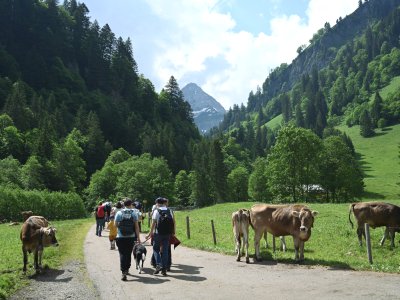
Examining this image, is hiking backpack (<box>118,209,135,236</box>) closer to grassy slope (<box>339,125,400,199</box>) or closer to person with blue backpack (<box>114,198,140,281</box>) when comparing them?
person with blue backpack (<box>114,198,140,281</box>)

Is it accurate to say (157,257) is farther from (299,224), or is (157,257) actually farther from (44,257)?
(44,257)

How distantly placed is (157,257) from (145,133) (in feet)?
510

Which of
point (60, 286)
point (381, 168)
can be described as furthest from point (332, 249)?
point (381, 168)

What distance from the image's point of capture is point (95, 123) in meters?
153

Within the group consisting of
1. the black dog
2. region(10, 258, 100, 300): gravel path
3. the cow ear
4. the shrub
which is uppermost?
the shrub

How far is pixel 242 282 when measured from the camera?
1396cm

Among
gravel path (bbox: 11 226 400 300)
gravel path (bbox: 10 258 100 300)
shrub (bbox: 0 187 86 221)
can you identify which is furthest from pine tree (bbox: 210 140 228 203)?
gravel path (bbox: 10 258 100 300)

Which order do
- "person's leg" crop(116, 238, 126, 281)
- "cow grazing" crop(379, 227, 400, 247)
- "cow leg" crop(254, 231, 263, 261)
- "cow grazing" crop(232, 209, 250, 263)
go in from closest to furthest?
"person's leg" crop(116, 238, 126, 281) → "cow leg" crop(254, 231, 263, 261) → "cow grazing" crop(232, 209, 250, 263) → "cow grazing" crop(379, 227, 400, 247)

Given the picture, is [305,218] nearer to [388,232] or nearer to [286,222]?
[286,222]

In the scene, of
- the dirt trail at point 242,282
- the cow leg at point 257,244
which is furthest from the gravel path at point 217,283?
the cow leg at point 257,244

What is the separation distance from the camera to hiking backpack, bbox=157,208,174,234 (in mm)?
15977

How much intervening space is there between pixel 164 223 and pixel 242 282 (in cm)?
380

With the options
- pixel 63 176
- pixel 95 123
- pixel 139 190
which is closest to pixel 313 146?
pixel 139 190

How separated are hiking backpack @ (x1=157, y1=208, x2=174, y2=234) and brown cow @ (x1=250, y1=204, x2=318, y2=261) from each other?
454 cm
